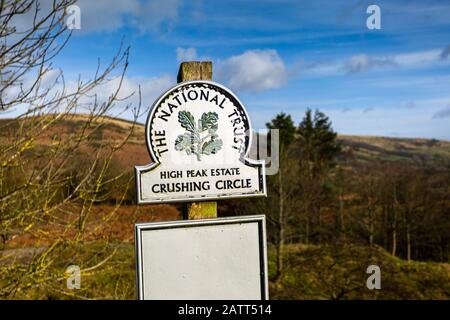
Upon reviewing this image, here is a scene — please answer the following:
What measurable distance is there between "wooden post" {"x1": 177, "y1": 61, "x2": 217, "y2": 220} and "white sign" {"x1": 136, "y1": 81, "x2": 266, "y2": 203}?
3.8 inches

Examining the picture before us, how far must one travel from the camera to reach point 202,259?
345 centimetres

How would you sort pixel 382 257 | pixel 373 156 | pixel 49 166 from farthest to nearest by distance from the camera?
pixel 373 156, pixel 382 257, pixel 49 166

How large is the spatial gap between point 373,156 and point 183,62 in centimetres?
7830

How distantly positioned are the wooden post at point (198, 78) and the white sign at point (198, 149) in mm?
96

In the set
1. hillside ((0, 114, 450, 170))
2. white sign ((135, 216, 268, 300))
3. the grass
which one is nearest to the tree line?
the grass

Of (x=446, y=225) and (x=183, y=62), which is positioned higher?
(x=183, y=62)

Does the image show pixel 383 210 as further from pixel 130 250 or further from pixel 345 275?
pixel 130 250

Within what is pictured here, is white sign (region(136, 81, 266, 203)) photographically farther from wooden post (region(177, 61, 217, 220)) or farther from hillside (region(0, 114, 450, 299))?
hillside (region(0, 114, 450, 299))

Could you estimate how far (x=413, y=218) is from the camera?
30.3m

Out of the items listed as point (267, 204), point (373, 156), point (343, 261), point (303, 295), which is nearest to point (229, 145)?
point (303, 295)

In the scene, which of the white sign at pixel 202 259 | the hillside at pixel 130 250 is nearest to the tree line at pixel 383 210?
the hillside at pixel 130 250

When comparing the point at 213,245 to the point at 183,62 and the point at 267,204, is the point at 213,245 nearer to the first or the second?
A: the point at 183,62

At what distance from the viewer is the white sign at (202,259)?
3381 mm

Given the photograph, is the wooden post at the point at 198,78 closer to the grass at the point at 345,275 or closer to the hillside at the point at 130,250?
the hillside at the point at 130,250
